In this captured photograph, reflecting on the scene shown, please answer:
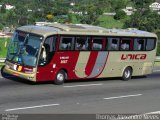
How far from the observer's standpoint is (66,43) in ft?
75.2

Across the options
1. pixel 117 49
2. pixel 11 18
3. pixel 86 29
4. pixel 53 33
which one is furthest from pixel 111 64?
pixel 11 18

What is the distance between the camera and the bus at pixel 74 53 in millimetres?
21656

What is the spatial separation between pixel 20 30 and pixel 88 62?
389cm

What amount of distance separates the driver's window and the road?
111cm

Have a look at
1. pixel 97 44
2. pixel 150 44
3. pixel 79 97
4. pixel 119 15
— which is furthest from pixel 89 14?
pixel 79 97

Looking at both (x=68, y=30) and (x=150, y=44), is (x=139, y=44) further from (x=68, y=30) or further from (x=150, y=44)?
(x=68, y=30)

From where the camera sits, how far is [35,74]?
2134cm

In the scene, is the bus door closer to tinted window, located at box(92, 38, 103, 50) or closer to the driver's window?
the driver's window

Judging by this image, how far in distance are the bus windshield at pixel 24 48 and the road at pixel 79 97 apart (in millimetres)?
995

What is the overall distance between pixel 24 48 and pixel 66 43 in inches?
82.3

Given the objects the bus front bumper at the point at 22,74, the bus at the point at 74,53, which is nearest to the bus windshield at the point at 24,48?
the bus at the point at 74,53

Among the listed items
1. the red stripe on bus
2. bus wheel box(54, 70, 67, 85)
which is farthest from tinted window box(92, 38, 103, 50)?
bus wheel box(54, 70, 67, 85)

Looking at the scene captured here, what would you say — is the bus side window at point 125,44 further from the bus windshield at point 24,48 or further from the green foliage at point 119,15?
the green foliage at point 119,15

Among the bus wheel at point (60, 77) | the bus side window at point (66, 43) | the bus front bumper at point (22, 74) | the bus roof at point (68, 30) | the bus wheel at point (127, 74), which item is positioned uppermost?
the bus roof at point (68, 30)
